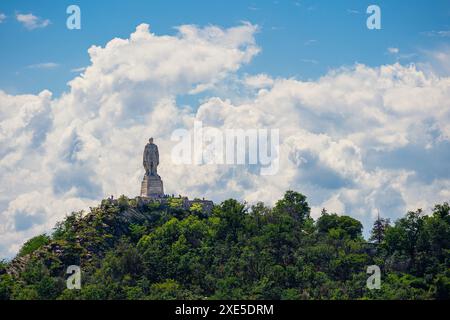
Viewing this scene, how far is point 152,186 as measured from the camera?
157500mm

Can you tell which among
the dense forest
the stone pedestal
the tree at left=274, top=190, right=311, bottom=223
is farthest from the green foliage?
the tree at left=274, top=190, right=311, bottom=223

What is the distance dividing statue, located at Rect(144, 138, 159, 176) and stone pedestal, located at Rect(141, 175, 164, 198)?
0.52 meters

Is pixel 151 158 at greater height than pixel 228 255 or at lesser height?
greater

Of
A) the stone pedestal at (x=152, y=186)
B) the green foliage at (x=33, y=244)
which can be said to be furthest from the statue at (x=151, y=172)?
the green foliage at (x=33, y=244)

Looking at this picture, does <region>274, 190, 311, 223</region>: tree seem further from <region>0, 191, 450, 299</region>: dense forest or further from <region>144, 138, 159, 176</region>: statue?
<region>144, 138, 159, 176</region>: statue

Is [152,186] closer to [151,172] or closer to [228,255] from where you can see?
[151,172]

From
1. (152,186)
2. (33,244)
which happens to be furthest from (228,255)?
(33,244)

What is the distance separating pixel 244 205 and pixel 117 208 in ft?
51.5

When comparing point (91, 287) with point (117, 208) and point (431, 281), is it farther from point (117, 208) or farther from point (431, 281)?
point (431, 281)

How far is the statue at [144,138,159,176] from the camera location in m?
157

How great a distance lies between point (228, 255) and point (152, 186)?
14.1 m

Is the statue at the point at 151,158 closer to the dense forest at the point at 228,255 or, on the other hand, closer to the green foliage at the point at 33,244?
the dense forest at the point at 228,255

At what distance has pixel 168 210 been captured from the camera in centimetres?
15838
